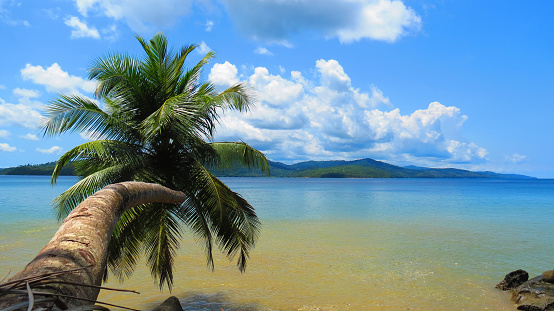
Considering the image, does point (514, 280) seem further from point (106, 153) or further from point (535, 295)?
point (106, 153)

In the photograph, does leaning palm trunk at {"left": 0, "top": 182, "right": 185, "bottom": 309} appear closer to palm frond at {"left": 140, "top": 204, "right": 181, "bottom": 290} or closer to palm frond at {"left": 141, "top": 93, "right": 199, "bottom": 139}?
palm frond at {"left": 141, "top": 93, "right": 199, "bottom": 139}

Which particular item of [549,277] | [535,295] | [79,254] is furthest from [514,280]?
[79,254]

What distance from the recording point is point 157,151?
27.1ft

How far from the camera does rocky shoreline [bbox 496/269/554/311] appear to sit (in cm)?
938

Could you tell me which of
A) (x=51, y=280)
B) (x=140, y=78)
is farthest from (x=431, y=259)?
(x=51, y=280)

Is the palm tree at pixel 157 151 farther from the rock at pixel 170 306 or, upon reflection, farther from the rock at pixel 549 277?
the rock at pixel 549 277

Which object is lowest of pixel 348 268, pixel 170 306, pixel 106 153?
pixel 348 268

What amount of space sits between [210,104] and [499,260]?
15540mm

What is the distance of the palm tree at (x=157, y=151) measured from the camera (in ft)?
24.1

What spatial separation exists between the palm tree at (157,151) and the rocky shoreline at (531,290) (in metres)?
8.39

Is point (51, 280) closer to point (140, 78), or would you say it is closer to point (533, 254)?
point (140, 78)

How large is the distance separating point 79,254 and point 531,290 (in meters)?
12.5

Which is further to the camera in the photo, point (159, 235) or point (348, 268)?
point (348, 268)

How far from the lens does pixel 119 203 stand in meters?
3.52
